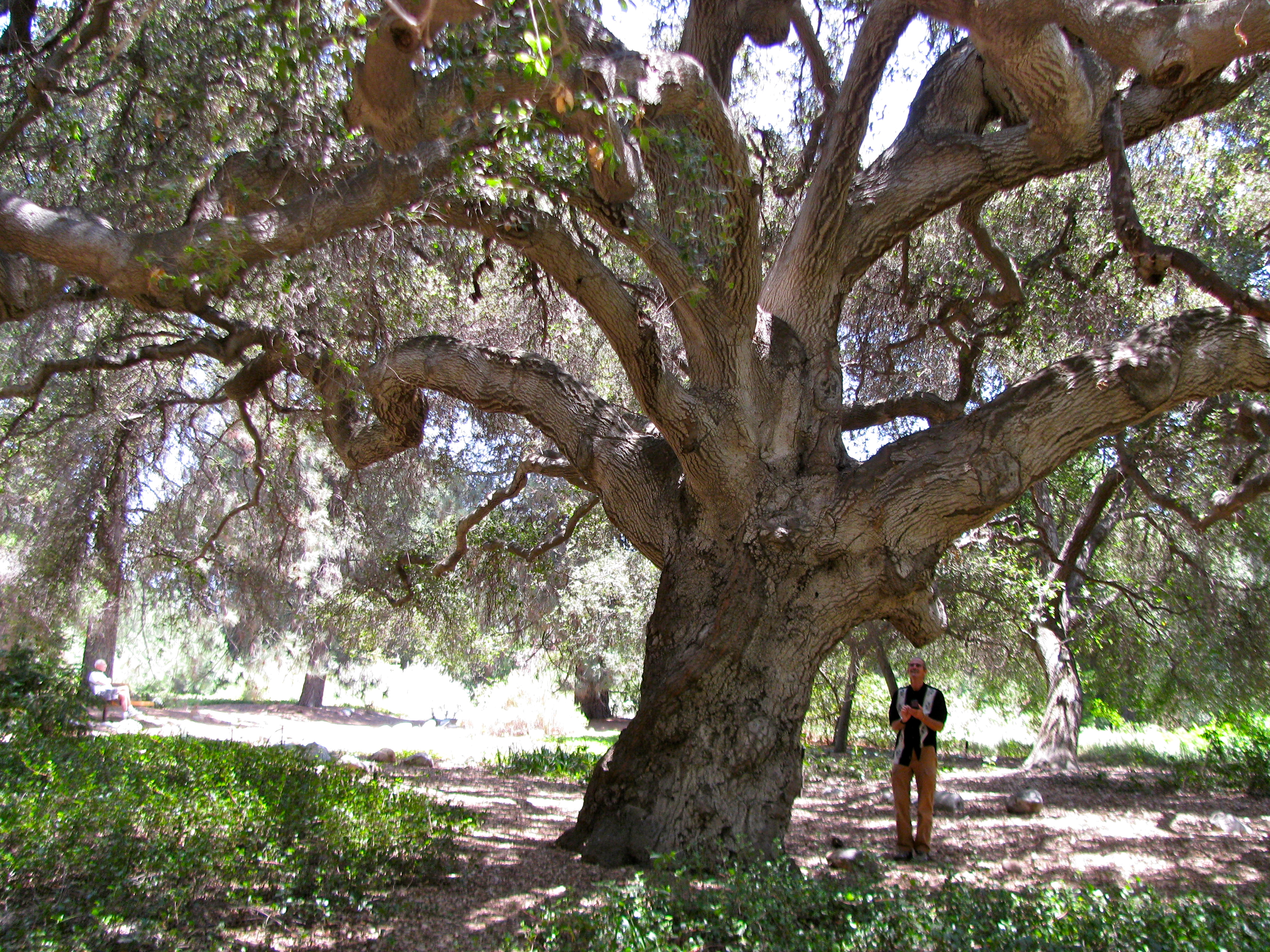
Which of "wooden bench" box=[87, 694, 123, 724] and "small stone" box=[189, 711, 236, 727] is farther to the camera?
"small stone" box=[189, 711, 236, 727]

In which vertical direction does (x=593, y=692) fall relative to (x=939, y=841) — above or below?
above

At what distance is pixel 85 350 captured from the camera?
934cm

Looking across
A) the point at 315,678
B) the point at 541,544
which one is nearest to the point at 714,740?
the point at 541,544

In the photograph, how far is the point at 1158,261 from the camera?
185 inches

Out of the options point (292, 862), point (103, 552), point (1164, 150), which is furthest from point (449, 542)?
point (1164, 150)

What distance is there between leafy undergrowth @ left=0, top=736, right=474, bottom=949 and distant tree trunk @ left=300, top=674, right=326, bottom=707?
82.8ft

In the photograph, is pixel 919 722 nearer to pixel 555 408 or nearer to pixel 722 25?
pixel 555 408

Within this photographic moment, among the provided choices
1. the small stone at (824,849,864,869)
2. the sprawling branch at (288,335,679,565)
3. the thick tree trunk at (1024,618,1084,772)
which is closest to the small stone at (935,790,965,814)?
the small stone at (824,849,864,869)

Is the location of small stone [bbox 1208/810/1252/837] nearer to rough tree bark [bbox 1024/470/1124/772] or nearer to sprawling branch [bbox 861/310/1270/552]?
sprawling branch [bbox 861/310/1270/552]

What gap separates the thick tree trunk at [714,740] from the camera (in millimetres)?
4801

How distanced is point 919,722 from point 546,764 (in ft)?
22.2

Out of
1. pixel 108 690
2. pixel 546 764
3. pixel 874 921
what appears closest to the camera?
pixel 874 921

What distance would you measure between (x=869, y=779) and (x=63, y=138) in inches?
441

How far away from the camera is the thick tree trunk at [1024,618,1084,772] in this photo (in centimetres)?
1138
